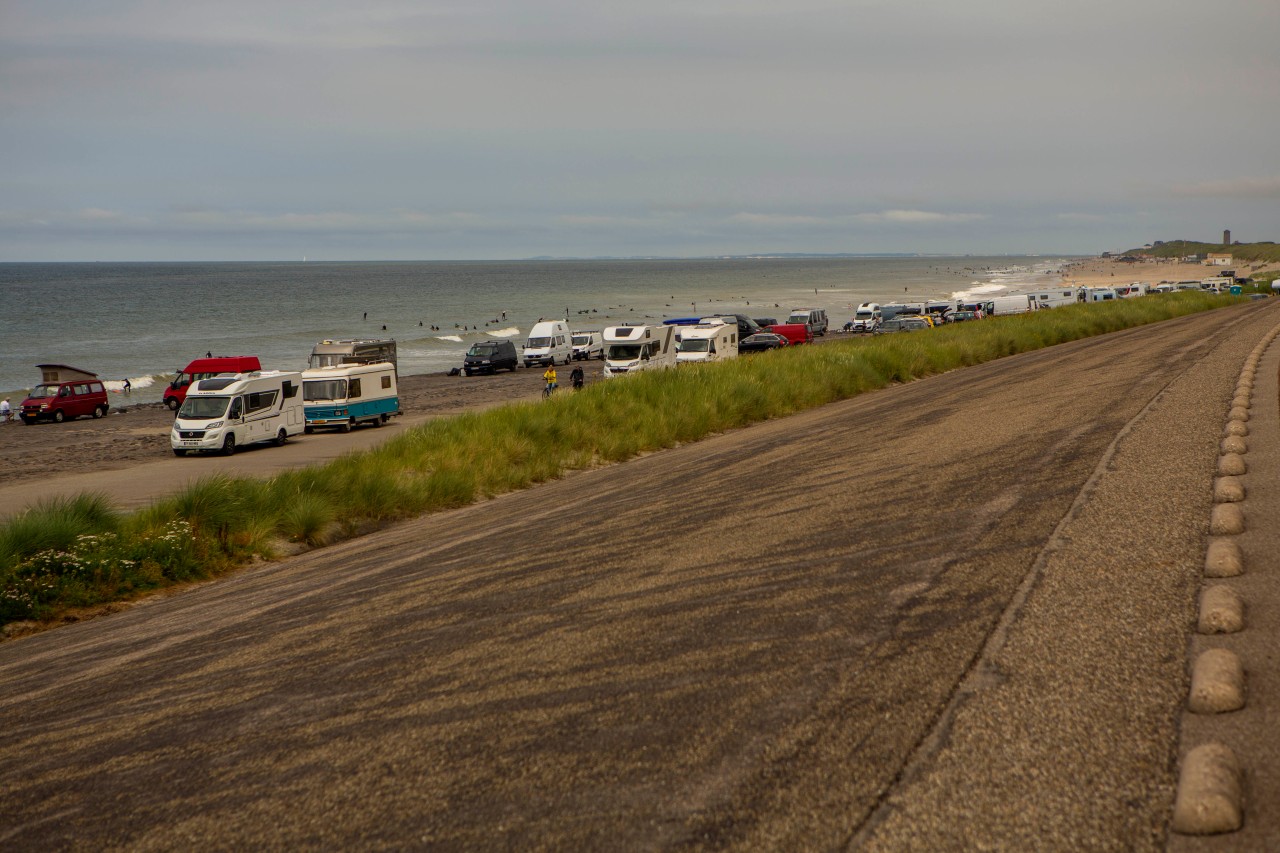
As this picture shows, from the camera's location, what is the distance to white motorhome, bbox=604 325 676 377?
4116 cm

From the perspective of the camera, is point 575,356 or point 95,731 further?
point 575,356

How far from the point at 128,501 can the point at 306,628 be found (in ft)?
54.9

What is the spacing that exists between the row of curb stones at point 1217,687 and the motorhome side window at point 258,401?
95.6ft

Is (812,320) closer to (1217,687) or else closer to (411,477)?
(411,477)

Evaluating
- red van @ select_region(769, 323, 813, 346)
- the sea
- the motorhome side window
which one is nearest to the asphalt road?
the motorhome side window

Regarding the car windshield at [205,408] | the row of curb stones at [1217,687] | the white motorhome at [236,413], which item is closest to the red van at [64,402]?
the white motorhome at [236,413]

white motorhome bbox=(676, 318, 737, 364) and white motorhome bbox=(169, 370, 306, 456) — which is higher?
white motorhome bbox=(676, 318, 737, 364)

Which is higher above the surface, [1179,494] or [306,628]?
[1179,494]

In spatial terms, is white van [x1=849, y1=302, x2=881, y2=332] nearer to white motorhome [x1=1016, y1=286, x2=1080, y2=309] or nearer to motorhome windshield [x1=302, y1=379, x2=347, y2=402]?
white motorhome [x1=1016, y1=286, x2=1080, y2=309]

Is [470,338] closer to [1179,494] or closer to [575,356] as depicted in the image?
[575,356]

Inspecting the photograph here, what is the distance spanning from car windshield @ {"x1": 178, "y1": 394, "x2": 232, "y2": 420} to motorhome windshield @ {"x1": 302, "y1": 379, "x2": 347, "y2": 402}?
3.70 meters

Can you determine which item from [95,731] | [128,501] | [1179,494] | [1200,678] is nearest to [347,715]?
[95,731]

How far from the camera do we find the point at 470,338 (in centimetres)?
9219

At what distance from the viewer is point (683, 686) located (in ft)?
19.2
